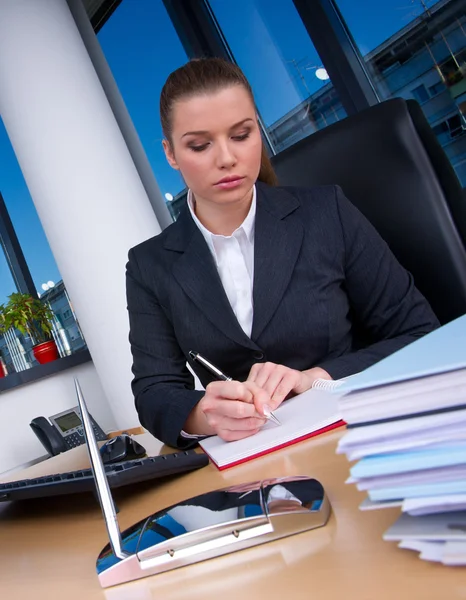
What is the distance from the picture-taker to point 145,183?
4789 millimetres

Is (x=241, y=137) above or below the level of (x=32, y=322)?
below

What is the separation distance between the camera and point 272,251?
53.9 inches

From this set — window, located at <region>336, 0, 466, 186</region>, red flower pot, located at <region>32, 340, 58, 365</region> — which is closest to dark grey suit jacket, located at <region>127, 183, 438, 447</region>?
window, located at <region>336, 0, 466, 186</region>

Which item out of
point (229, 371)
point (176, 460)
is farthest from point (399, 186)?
point (176, 460)

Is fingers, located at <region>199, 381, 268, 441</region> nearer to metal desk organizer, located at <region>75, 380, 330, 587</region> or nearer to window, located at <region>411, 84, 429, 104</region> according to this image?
metal desk organizer, located at <region>75, 380, 330, 587</region>

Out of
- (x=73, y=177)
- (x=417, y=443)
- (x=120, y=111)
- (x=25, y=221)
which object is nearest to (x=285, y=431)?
(x=417, y=443)

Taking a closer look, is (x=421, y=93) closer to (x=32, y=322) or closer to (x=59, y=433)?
(x=59, y=433)

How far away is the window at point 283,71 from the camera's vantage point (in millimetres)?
3922

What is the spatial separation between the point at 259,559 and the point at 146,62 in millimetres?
4659

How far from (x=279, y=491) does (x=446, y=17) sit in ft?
11.0

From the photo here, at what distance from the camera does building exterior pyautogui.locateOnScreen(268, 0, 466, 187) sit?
3.31 metres

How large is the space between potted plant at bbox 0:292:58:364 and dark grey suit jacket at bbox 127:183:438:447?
2816 mm

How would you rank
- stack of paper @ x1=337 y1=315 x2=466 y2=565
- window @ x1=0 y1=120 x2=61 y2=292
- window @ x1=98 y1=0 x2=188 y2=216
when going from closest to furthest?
1. stack of paper @ x1=337 y1=315 x2=466 y2=565
2. window @ x1=98 y1=0 x2=188 y2=216
3. window @ x1=0 y1=120 x2=61 y2=292

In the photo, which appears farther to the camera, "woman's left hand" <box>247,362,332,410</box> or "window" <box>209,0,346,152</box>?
"window" <box>209,0,346,152</box>
